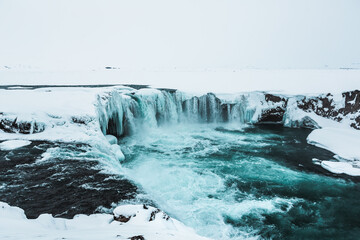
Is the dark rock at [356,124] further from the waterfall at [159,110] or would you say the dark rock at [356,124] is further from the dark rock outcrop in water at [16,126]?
the dark rock outcrop in water at [16,126]

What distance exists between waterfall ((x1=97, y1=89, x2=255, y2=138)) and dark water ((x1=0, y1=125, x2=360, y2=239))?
9.31 ft

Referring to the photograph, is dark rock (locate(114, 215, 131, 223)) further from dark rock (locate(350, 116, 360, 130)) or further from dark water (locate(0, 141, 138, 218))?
dark rock (locate(350, 116, 360, 130))

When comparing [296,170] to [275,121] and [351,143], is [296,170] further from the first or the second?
[275,121]

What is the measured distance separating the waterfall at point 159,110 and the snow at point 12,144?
12.5 ft

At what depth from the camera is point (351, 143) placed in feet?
41.2

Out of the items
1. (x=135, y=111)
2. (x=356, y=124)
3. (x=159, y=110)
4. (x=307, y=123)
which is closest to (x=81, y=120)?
(x=135, y=111)

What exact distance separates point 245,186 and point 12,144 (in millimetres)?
8944

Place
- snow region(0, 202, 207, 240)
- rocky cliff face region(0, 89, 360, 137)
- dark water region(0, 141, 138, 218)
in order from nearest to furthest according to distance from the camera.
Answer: snow region(0, 202, 207, 240)
dark water region(0, 141, 138, 218)
rocky cliff face region(0, 89, 360, 137)

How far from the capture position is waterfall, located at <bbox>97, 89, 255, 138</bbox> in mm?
14445

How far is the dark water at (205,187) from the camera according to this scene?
19.2 ft

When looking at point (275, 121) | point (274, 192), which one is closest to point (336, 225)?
point (274, 192)

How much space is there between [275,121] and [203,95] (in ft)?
22.3

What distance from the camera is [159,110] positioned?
18.1 metres

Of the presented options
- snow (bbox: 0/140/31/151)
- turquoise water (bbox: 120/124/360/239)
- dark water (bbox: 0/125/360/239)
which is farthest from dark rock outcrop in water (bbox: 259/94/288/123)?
snow (bbox: 0/140/31/151)
